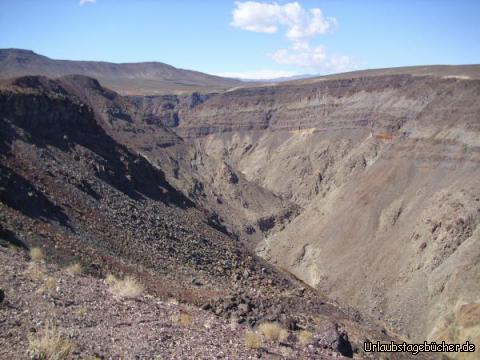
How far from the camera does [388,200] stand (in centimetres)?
4150

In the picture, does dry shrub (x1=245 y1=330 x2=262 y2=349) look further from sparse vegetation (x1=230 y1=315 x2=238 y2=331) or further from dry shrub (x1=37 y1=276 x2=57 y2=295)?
dry shrub (x1=37 y1=276 x2=57 y2=295)

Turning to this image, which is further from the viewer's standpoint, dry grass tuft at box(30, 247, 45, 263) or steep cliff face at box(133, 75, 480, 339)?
steep cliff face at box(133, 75, 480, 339)

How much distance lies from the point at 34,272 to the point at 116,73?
174704 mm

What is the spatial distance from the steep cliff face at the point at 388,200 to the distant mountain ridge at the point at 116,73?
179 ft

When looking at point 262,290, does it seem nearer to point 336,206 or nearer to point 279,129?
point 336,206

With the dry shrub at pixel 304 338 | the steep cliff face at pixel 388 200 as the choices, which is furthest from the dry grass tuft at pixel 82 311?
the steep cliff face at pixel 388 200

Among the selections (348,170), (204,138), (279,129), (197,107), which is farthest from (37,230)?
(197,107)

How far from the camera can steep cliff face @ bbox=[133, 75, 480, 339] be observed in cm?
3030

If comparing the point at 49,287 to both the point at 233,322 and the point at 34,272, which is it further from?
the point at 233,322

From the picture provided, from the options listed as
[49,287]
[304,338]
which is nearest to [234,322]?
[304,338]

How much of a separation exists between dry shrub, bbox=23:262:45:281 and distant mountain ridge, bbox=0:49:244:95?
10052 cm

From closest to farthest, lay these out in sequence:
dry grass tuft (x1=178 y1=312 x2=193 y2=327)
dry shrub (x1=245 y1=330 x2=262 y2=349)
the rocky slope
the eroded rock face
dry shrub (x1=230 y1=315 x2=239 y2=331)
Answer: the rocky slope → dry shrub (x1=245 y1=330 x2=262 y2=349) → dry grass tuft (x1=178 y1=312 x2=193 y2=327) → dry shrub (x1=230 y1=315 x2=239 y2=331) → the eroded rock face

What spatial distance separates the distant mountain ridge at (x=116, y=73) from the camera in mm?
126188

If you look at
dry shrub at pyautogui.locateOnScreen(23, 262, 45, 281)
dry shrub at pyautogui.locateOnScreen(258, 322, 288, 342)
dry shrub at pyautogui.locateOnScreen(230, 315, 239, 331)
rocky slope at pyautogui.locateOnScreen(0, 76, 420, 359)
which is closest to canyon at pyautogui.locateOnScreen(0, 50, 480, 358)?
rocky slope at pyautogui.locateOnScreen(0, 76, 420, 359)
